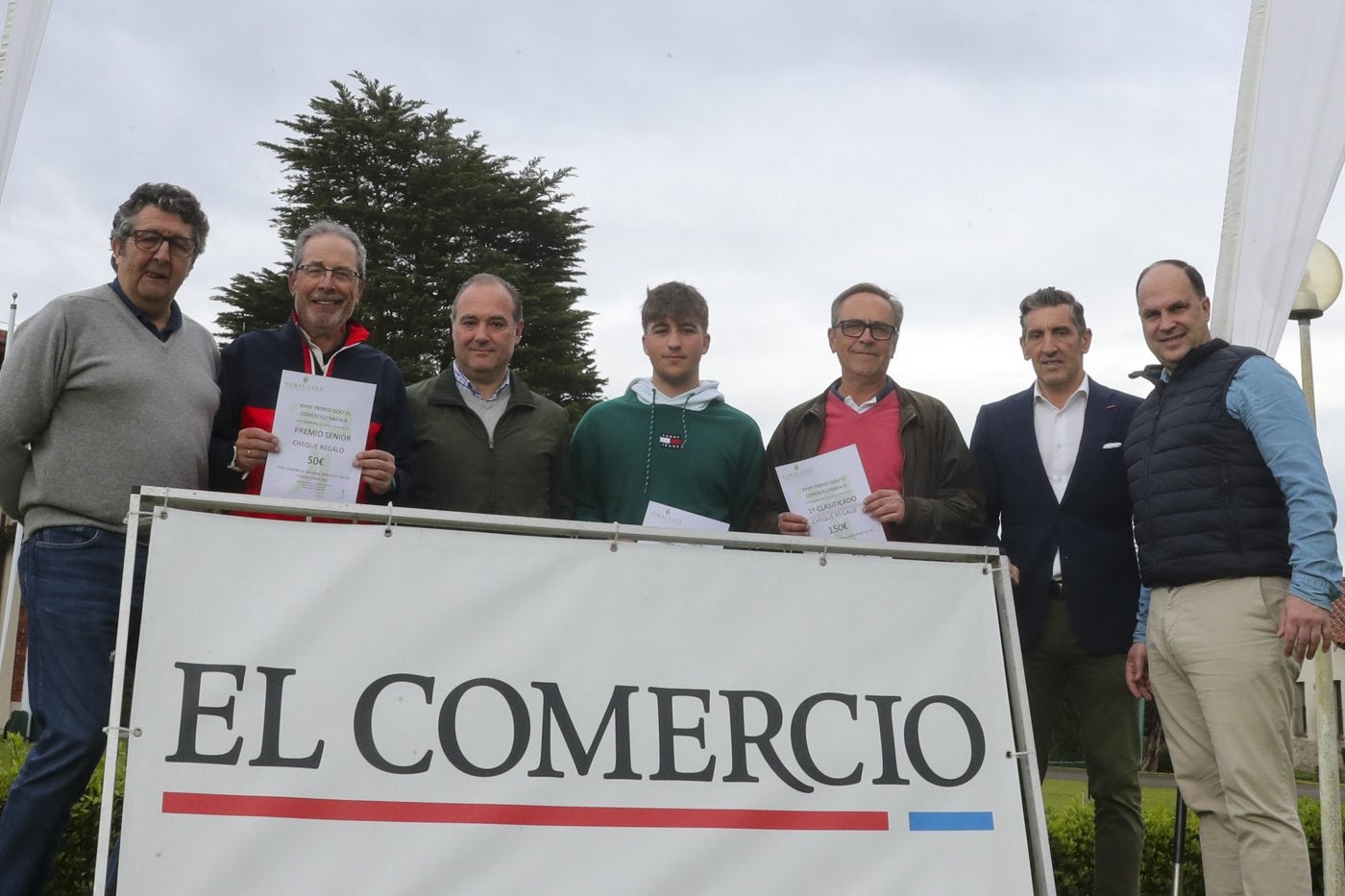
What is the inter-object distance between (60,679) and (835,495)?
225 centimetres

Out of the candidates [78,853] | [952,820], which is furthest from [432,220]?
[952,820]

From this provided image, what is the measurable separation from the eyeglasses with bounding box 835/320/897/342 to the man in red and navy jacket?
1550mm

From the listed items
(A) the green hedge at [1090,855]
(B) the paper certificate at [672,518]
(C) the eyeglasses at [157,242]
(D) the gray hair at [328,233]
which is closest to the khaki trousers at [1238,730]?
(B) the paper certificate at [672,518]

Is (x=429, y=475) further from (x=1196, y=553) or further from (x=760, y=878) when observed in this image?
(x=1196, y=553)

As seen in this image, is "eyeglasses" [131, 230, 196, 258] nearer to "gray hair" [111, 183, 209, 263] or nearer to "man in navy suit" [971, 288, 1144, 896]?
"gray hair" [111, 183, 209, 263]

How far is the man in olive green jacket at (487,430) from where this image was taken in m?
3.94

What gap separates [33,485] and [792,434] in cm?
241

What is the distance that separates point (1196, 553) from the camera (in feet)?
12.4

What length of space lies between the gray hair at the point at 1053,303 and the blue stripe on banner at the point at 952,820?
2.09m

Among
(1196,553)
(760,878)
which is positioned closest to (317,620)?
(760,878)

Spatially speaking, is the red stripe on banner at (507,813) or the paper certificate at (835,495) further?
the paper certificate at (835,495)

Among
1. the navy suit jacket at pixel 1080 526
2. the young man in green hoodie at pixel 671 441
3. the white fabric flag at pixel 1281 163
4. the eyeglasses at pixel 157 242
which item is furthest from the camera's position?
the white fabric flag at pixel 1281 163

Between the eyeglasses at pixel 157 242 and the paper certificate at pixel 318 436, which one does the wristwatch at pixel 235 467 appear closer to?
the paper certificate at pixel 318 436

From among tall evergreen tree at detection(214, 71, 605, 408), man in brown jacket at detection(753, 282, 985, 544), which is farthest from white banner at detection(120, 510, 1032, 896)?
tall evergreen tree at detection(214, 71, 605, 408)
